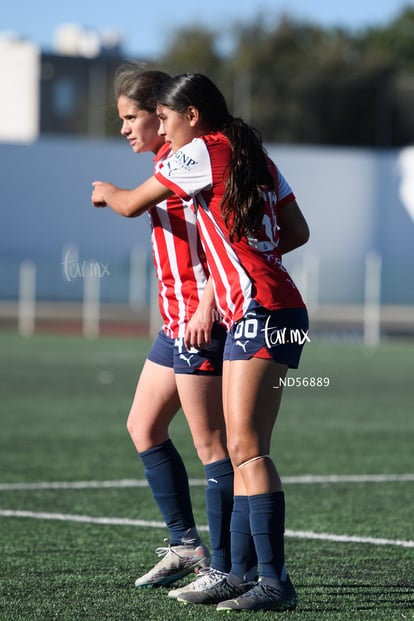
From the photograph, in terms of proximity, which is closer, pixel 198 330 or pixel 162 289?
pixel 198 330

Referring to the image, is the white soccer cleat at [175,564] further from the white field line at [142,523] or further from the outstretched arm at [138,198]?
the outstretched arm at [138,198]

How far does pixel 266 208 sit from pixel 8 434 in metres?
6.24

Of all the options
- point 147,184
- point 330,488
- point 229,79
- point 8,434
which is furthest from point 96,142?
point 147,184

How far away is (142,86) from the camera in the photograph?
187 inches

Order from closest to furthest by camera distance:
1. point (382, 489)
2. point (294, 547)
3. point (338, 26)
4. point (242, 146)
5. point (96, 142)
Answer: point (242, 146) < point (294, 547) < point (382, 489) < point (96, 142) < point (338, 26)

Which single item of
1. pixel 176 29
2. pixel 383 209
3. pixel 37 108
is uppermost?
pixel 176 29

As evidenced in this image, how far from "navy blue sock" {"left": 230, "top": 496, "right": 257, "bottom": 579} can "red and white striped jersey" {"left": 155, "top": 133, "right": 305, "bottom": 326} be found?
0.73m

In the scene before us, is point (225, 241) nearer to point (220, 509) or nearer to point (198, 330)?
point (198, 330)

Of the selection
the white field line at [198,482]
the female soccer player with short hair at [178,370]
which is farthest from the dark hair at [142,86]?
the white field line at [198,482]

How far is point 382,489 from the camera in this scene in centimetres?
757

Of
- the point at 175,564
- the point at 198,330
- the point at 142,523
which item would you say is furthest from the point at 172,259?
the point at 142,523

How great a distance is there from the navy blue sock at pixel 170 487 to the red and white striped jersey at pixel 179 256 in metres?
0.56

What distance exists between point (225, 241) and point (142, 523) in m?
2.61

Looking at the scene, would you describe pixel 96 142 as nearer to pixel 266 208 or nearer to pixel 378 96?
pixel 378 96
